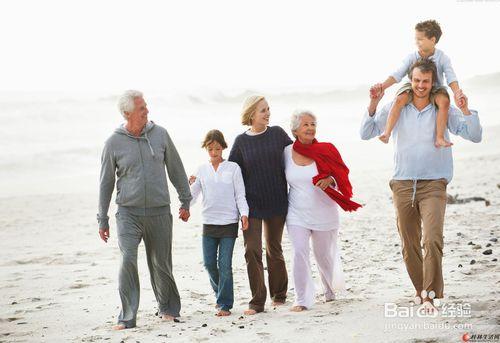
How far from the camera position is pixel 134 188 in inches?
223

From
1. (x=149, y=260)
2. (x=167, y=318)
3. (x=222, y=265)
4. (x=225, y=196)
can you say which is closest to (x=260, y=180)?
(x=225, y=196)

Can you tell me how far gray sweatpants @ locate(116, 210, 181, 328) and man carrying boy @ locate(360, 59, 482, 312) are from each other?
189cm

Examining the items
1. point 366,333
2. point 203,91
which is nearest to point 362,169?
point 366,333

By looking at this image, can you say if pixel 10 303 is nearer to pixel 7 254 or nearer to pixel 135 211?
pixel 135 211

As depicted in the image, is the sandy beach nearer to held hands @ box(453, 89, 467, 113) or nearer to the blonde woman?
the blonde woman

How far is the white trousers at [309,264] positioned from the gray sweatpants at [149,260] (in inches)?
39.9

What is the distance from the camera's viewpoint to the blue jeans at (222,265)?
19.2ft

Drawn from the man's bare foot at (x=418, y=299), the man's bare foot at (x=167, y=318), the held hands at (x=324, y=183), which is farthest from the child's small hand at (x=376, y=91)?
the man's bare foot at (x=167, y=318)

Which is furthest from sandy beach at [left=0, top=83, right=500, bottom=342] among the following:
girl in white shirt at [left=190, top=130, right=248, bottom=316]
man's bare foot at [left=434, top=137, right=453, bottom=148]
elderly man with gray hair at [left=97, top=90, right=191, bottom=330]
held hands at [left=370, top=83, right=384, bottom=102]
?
held hands at [left=370, top=83, right=384, bottom=102]

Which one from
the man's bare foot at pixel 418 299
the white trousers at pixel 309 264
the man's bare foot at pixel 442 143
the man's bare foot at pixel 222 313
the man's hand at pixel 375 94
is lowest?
the man's bare foot at pixel 222 313

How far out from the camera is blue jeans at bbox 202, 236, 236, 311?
5.84 meters

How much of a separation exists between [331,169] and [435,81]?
1.06 metres

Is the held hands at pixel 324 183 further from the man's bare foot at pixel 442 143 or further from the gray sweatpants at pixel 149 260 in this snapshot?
the gray sweatpants at pixel 149 260

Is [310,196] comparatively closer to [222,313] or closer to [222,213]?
[222,213]
